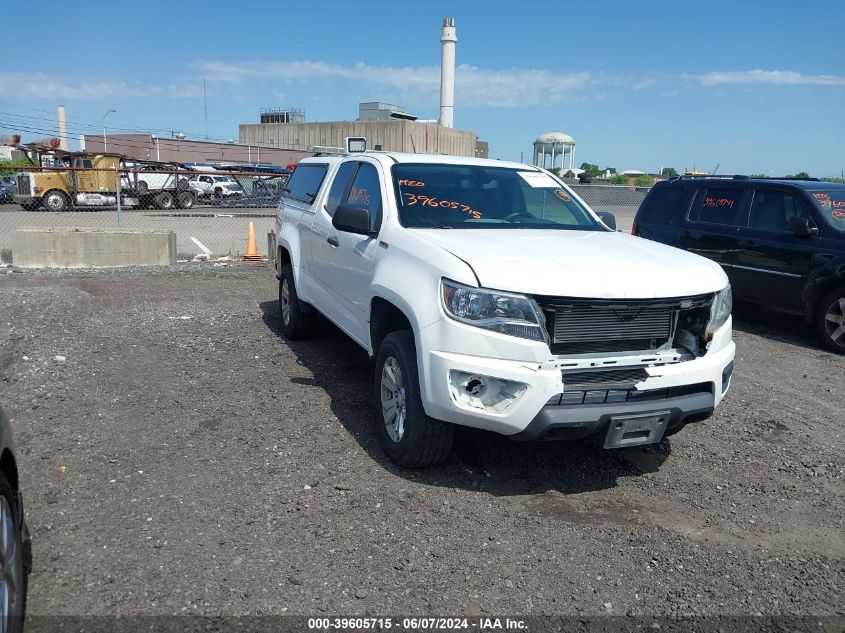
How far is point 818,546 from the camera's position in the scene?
145 inches

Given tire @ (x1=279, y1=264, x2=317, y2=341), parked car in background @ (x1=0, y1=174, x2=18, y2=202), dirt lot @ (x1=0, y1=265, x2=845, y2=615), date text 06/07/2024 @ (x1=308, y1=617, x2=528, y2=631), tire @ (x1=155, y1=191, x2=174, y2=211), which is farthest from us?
parked car in background @ (x1=0, y1=174, x2=18, y2=202)

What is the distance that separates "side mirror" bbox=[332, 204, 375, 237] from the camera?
469 cm

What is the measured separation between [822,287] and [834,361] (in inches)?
36.3

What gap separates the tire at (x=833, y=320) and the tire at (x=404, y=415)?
564cm

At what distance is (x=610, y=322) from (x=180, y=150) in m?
59.9

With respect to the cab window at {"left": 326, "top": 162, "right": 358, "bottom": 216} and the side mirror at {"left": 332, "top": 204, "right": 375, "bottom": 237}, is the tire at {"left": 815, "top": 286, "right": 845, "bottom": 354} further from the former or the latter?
the side mirror at {"left": 332, "top": 204, "right": 375, "bottom": 237}

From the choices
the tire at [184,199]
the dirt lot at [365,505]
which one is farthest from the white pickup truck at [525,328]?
the tire at [184,199]

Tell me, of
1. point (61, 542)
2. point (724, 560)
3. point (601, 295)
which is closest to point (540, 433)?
point (601, 295)

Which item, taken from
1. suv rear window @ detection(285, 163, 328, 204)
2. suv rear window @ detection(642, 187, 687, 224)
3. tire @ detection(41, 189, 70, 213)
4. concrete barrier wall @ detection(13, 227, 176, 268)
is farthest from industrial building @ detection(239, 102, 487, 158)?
suv rear window @ detection(285, 163, 328, 204)

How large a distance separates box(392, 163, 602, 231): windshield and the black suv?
389cm

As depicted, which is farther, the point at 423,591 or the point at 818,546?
the point at 818,546

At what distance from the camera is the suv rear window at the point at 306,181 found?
6.77 metres

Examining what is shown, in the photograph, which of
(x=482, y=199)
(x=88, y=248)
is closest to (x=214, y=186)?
(x=88, y=248)

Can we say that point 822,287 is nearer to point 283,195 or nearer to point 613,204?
point 283,195
